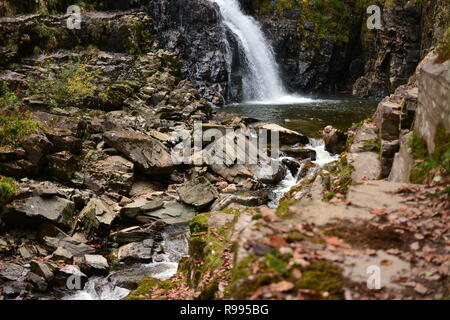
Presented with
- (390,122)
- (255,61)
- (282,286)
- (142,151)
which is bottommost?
(142,151)

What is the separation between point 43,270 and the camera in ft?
26.6

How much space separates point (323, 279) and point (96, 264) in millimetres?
6177

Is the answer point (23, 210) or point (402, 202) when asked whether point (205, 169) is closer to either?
point (23, 210)

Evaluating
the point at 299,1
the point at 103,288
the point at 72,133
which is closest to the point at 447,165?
the point at 103,288

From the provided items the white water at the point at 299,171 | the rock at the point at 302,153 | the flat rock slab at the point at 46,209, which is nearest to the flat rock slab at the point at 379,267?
the flat rock slab at the point at 46,209

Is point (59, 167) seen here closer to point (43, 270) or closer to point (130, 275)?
point (43, 270)

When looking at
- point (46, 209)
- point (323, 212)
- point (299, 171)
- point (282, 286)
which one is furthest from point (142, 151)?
point (282, 286)

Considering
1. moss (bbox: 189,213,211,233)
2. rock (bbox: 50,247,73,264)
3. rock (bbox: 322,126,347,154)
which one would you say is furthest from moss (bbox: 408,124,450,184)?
rock (bbox: 322,126,347,154)

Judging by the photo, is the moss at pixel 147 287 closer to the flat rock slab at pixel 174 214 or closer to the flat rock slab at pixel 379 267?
the flat rock slab at pixel 174 214

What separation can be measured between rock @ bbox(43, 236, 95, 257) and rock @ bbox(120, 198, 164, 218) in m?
1.63

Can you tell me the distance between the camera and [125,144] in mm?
13211

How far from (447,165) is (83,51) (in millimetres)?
20300

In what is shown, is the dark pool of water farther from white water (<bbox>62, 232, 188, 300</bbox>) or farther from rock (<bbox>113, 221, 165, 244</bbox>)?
white water (<bbox>62, 232, 188, 300</bbox>)

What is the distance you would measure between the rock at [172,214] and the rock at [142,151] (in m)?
1.69
